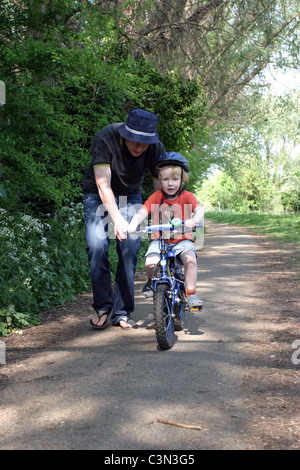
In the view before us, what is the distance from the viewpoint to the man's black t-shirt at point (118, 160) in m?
5.03

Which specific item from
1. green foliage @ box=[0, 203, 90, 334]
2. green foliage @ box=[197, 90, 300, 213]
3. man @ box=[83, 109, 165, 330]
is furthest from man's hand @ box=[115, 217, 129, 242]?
green foliage @ box=[197, 90, 300, 213]

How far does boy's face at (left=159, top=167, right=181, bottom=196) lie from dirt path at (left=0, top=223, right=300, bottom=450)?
4.42ft

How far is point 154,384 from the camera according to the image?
3602 mm

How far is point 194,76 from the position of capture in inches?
700

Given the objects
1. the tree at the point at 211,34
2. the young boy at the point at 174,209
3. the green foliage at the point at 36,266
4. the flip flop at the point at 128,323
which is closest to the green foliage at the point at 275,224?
the tree at the point at 211,34

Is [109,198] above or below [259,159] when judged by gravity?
below

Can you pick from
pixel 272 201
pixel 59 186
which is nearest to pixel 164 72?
pixel 59 186

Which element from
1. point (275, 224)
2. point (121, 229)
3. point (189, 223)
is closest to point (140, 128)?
point (121, 229)

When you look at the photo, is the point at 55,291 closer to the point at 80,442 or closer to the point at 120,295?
the point at 120,295

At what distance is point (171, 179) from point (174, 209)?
268mm

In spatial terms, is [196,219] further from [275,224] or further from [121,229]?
[275,224]

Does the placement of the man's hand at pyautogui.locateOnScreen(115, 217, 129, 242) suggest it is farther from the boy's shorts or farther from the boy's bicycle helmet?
the boy's bicycle helmet

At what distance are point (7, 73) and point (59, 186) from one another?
201 cm
